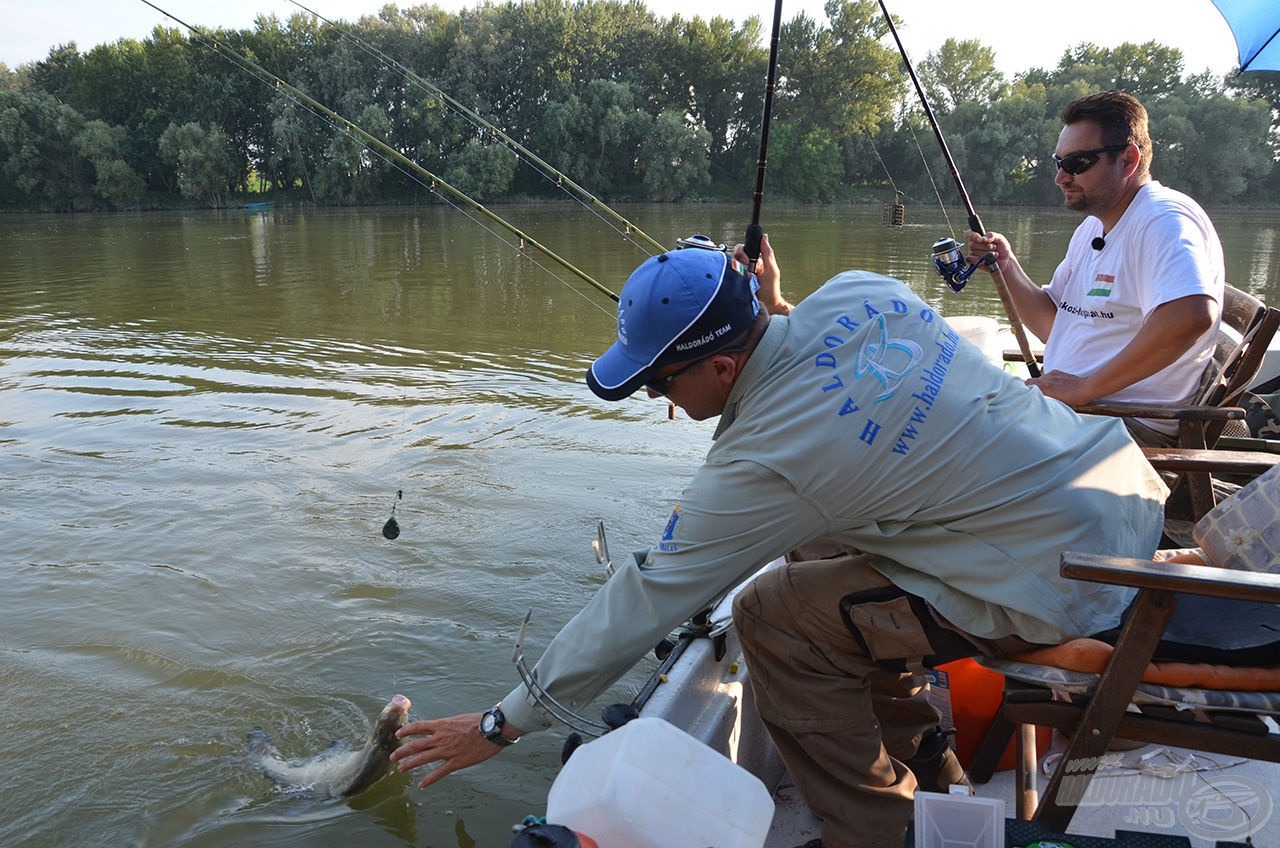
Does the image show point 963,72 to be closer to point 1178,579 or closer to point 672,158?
point 672,158

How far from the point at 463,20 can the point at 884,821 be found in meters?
62.9

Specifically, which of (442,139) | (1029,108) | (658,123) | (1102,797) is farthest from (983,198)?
(1102,797)

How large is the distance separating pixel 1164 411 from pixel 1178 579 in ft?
5.98

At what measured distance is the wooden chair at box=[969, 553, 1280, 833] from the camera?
72.9 inches

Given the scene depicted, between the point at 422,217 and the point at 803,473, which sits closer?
the point at 803,473

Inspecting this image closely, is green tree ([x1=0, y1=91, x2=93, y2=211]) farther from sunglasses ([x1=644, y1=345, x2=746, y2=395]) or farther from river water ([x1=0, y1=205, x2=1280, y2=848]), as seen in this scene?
sunglasses ([x1=644, y1=345, x2=746, y2=395])

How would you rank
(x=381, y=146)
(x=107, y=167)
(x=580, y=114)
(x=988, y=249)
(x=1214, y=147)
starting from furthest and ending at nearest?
(x=580, y=114) < (x=1214, y=147) < (x=107, y=167) < (x=381, y=146) < (x=988, y=249)

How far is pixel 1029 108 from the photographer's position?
49375 millimetres

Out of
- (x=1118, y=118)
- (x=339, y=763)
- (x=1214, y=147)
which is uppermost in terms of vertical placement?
(x=1214, y=147)

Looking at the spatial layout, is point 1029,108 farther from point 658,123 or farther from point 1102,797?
point 1102,797

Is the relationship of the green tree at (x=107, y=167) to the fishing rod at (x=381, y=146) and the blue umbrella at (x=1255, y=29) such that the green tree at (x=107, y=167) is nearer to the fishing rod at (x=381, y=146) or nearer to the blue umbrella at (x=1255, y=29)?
the fishing rod at (x=381, y=146)

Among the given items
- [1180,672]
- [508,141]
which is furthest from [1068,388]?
[508,141]

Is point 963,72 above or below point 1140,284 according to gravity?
above

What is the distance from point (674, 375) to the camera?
2109mm
